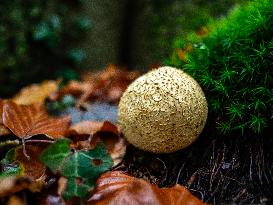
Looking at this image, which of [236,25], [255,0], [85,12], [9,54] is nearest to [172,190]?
[236,25]

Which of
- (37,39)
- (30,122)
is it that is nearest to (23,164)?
(30,122)

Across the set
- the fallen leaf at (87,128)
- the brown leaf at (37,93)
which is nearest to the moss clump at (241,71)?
the fallen leaf at (87,128)

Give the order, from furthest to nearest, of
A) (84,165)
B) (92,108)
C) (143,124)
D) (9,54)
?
1. (9,54)
2. (92,108)
3. (143,124)
4. (84,165)

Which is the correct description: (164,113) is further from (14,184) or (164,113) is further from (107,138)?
(14,184)

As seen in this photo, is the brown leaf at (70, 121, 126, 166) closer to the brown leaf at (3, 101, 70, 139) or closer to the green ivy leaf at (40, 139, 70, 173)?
the brown leaf at (3, 101, 70, 139)

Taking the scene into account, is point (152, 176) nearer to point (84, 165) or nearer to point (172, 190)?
point (172, 190)
